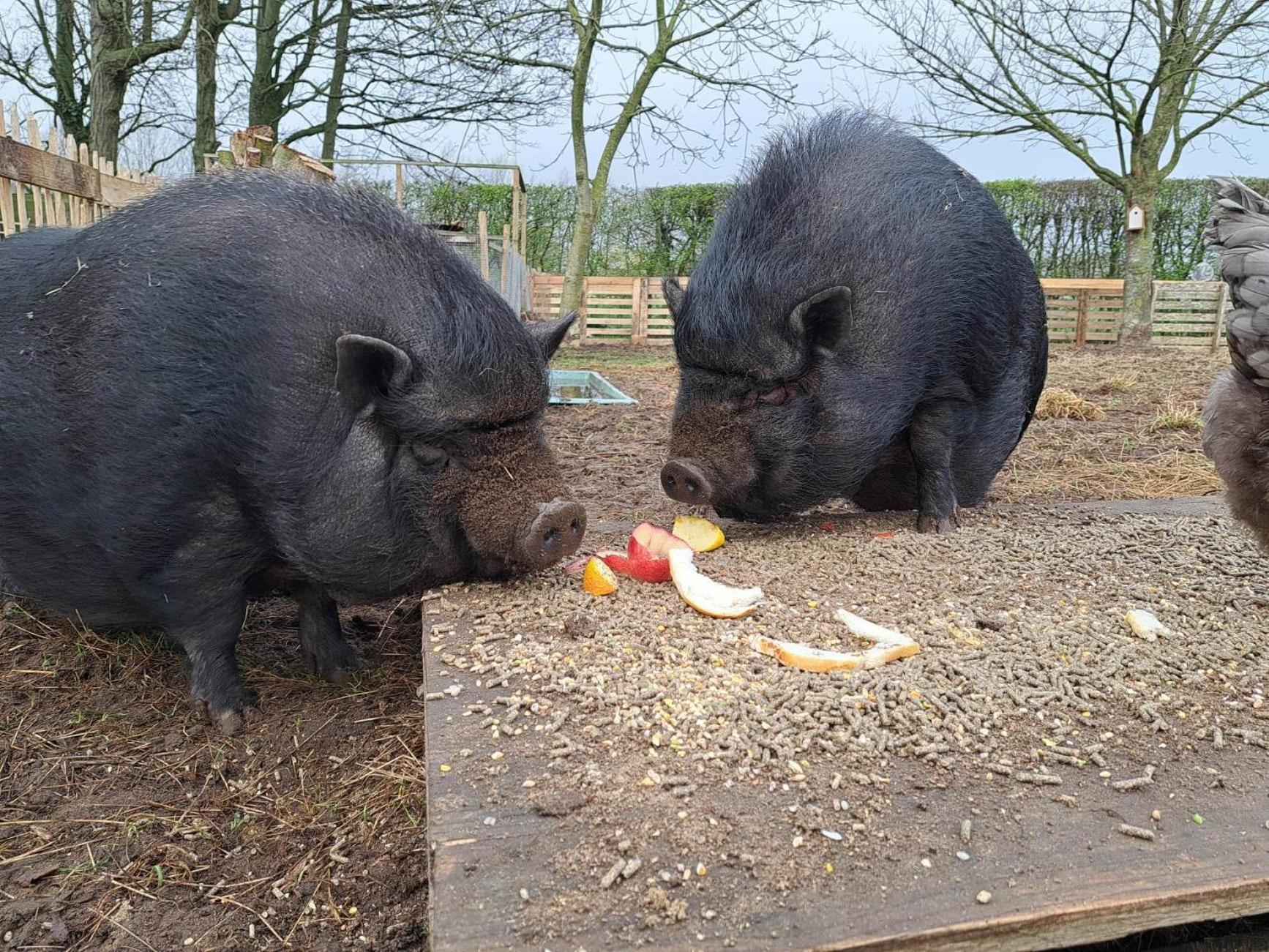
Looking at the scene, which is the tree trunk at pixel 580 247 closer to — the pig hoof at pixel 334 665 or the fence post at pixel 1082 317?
the fence post at pixel 1082 317

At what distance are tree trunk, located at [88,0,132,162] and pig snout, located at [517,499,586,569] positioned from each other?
44.0ft

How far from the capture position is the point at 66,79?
60.6 feet

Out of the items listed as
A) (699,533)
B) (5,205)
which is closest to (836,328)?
(699,533)

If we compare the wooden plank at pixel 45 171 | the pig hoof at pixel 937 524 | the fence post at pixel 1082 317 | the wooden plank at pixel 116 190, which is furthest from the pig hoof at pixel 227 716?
the fence post at pixel 1082 317

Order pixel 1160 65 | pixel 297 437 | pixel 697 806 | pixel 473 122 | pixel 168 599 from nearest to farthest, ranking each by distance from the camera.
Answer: pixel 697 806 → pixel 297 437 → pixel 168 599 → pixel 1160 65 → pixel 473 122

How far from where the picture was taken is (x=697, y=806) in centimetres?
195

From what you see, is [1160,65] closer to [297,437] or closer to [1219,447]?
[1219,447]

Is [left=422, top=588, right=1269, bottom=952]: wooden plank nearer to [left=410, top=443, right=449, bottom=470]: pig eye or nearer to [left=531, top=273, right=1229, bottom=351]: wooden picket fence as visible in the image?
[left=410, top=443, right=449, bottom=470]: pig eye

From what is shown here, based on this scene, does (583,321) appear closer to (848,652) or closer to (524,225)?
(524,225)

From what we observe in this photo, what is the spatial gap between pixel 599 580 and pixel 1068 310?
19.5m

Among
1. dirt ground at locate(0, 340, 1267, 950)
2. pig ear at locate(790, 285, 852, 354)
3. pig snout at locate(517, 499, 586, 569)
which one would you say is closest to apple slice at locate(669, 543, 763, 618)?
dirt ground at locate(0, 340, 1267, 950)

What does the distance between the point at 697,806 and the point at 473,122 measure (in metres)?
20.0

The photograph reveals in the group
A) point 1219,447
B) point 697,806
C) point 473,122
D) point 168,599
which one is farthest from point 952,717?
point 473,122

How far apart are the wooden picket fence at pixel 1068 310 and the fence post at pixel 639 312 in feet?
0.05
